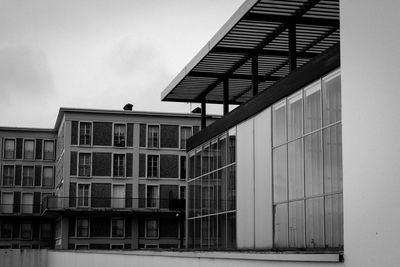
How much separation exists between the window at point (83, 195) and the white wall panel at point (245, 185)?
44.2 meters

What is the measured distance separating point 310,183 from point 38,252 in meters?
40.5

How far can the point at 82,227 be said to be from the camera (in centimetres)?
6500

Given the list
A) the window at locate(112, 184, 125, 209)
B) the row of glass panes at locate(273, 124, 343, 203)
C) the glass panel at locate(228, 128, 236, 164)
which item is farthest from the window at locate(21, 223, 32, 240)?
the row of glass panes at locate(273, 124, 343, 203)

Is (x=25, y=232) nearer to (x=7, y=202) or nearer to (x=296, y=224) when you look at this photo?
(x=7, y=202)

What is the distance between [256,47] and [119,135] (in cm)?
4487

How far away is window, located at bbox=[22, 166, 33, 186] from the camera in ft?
249

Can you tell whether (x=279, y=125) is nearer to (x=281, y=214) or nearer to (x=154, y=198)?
(x=281, y=214)

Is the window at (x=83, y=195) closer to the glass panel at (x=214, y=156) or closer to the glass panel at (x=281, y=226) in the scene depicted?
the glass panel at (x=214, y=156)

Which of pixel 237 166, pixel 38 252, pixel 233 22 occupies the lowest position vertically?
pixel 38 252

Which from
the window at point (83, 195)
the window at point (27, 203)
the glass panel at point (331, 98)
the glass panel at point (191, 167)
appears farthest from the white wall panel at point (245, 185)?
the window at point (27, 203)

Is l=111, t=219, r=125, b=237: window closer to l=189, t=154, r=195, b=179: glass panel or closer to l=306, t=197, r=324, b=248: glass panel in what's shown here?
l=189, t=154, r=195, b=179: glass panel

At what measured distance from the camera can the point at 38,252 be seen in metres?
52.6

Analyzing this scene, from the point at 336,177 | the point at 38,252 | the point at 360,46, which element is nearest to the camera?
the point at 360,46

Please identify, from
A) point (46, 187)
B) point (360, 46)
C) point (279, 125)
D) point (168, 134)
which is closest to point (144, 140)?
point (168, 134)
